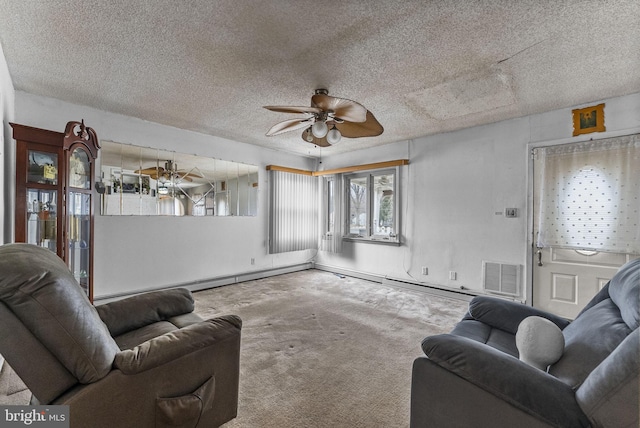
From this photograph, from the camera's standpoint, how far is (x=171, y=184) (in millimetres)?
4145

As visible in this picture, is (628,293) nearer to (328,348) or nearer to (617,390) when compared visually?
(617,390)

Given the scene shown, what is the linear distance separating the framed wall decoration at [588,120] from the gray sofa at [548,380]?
249 centimetres

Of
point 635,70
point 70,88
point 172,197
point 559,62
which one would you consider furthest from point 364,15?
point 172,197

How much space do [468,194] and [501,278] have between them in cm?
119

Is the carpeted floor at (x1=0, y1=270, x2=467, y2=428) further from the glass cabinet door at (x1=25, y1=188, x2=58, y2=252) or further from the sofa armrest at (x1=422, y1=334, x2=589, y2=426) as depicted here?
the glass cabinet door at (x1=25, y1=188, x2=58, y2=252)

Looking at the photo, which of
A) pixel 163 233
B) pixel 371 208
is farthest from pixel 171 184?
pixel 371 208

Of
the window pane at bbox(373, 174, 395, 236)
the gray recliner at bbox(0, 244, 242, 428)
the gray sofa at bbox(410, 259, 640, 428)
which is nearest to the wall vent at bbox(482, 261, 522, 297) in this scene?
the window pane at bbox(373, 174, 395, 236)

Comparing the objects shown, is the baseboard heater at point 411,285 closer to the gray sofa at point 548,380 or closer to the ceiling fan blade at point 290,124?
the gray sofa at point 548,380

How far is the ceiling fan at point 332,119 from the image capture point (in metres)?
2.38

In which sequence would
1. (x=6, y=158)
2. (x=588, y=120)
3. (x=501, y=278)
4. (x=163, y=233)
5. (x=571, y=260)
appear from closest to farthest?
(x=6, y=158), (x=588, y=120), (x=571, y=260), (x=501, y=278), (x=163, y=233)

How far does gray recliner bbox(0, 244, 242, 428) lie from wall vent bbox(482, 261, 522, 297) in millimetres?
3589

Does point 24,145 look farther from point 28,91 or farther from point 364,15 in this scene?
point 364,15

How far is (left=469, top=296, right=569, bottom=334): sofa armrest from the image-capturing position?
71.1 inches

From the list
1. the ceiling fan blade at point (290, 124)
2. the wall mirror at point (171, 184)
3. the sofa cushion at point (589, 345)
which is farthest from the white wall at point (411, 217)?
the sofa cushion at point (589, 345)
